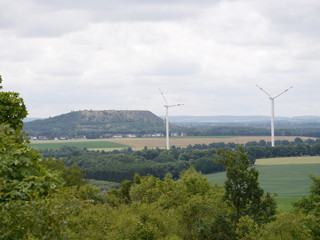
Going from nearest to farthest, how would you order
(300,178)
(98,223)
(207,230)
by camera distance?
(98,223) → (207,230) → (300,178)

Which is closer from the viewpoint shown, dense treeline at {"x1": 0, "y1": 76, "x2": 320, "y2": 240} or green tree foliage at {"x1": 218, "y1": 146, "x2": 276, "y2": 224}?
dense treeline at {"x1": 0, "y1": 76, "x2": 320, "y2": 240}

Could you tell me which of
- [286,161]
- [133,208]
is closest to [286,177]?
[286,161]

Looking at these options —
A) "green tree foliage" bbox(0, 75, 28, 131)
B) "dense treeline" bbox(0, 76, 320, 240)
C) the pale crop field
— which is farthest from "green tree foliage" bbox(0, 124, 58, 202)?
the pale crop field

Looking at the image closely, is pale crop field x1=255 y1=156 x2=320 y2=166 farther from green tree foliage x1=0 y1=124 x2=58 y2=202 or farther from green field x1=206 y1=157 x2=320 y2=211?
green tree foliage x1=0 y1=124 x2=58 y2=202

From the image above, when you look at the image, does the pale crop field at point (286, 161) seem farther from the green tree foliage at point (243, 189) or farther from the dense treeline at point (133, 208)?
the green tree foliage at point (243, 189)

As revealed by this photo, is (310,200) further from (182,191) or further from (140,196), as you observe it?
(140,196)

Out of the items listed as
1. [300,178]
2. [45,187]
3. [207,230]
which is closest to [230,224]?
[207,230]

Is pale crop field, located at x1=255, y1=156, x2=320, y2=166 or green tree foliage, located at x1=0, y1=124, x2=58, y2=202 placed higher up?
green tree foliage, located at x1=0, y1=124, x2=58, y2=202
